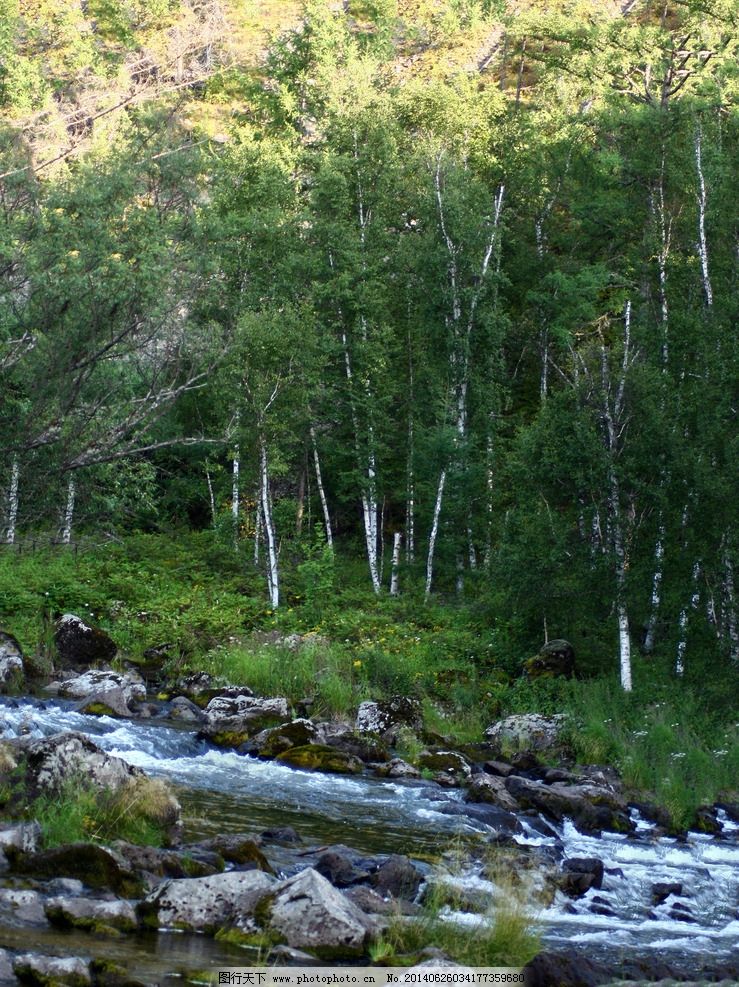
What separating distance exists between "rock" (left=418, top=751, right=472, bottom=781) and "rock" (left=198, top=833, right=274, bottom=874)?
19.4 ft

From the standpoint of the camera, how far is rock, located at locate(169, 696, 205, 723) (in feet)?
56.0

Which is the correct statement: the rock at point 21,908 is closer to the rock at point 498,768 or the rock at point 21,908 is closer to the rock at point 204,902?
Answer: the rock at point 204,902

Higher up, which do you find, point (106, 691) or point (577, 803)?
point (106, 691)

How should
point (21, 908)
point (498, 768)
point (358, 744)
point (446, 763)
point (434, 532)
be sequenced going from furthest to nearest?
point (434, 532)
point (358, 744)
point (446, 763)
point (498, 768)
point (21, 908)

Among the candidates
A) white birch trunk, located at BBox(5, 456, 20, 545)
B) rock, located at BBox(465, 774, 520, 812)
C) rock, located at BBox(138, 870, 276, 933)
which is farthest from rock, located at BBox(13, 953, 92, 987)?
rock, located at BBox(465, 774, 520, 812)

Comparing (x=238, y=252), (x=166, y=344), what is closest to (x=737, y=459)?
(x=166, y=344)

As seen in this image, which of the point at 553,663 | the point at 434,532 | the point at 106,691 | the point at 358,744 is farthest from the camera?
the point at 434,532

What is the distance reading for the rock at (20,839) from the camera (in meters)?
8.60

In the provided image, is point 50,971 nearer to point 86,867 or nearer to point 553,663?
point 86,867

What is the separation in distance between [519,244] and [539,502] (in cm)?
1528

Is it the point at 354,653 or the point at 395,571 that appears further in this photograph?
the point at 395,571

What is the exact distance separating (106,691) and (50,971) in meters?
10.8

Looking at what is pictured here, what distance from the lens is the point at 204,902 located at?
7.86 meters

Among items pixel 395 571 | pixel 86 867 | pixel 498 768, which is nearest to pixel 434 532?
pixel 395 571
